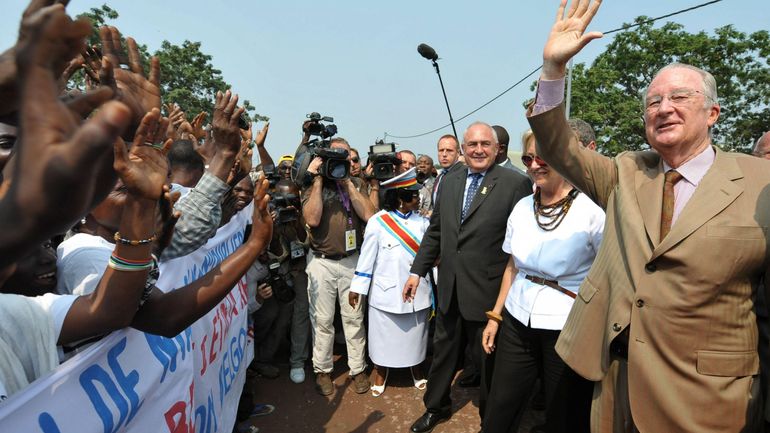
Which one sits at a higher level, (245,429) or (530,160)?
(530,160)

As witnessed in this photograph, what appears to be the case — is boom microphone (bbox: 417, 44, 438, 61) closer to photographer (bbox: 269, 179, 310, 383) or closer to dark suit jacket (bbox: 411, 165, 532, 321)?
photographer (bbox: 269, 179, 310, 383)

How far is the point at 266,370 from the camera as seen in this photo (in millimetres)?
4113

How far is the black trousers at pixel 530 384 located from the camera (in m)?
2.38

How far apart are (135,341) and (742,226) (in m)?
1.99

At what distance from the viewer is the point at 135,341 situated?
1398mm

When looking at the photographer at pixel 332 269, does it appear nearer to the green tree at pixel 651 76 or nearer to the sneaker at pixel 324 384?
the sneaker at pixel 324 384

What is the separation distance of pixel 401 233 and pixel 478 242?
0.83 metres

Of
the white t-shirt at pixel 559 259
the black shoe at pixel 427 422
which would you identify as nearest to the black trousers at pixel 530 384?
the white t-shirt at pixel 559 259

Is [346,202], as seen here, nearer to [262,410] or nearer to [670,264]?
[262,410]

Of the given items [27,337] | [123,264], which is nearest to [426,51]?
[123,264]

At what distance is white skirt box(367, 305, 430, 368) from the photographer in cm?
375

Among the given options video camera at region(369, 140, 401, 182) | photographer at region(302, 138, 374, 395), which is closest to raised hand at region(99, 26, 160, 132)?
photographer at region(302, 138, 374, 395)

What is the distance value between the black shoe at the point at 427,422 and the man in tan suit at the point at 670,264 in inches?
62.6

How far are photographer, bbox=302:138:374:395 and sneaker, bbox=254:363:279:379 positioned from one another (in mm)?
474
